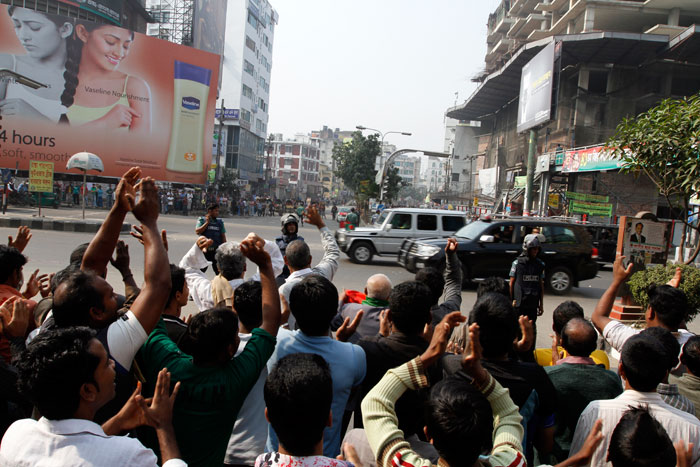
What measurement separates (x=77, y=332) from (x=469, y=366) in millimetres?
1403

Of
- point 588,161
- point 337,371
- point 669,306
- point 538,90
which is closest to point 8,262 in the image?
point 337,371

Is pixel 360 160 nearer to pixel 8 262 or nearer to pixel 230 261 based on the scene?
pixel 230 261

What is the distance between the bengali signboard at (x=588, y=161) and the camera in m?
20.1

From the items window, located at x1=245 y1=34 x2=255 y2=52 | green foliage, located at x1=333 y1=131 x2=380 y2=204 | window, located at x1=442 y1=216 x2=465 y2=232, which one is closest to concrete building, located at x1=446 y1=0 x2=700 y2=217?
window, located at x1=442 y1=216 x2=465 y2=232

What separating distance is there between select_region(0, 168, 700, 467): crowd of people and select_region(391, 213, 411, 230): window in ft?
40.9

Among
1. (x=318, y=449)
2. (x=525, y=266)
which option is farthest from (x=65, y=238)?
(x=318, y=449)

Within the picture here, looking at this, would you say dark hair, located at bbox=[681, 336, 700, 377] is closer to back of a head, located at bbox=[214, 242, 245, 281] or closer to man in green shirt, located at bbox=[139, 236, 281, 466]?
man in green shirt, located at bbox=[139, 236, 281, 466]

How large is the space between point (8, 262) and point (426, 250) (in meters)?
9.39

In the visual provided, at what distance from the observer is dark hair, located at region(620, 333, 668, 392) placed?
228cm

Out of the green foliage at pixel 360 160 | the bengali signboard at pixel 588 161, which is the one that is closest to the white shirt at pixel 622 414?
the bengali signboard at pixel 588 161

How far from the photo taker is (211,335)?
2.20 meters

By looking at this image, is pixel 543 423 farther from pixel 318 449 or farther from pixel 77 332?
pixel 77 332

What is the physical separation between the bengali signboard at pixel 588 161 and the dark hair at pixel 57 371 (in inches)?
786

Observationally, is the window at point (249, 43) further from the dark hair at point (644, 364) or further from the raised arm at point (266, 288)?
the dark hair at point (644, 364)
